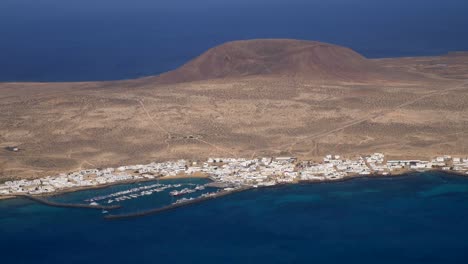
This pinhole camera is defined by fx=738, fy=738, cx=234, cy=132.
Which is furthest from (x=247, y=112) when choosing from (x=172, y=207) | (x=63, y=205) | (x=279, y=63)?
(x=63, y=205)

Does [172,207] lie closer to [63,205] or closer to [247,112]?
[63,205]

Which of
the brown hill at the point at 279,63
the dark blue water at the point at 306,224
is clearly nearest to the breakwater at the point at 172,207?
the dark blue water at the point at 306,224

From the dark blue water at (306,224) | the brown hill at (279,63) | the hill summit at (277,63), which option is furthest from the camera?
the hill summit at (277,63)

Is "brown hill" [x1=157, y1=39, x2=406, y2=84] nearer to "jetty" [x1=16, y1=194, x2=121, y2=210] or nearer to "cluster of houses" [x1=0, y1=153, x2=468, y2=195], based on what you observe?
"cluster of houses" [x1=0, y1=153, x2=468, y2=195]

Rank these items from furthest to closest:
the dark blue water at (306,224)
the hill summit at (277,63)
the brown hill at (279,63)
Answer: the hill summit at (277,63), the brown hill at (279,63), the dark blue water at (306,224)

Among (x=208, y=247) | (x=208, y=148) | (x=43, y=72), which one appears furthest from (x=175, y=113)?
(x=43, y=72)

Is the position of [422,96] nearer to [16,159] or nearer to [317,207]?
[317,207]

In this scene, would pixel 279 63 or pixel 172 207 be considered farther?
pixel 279 63

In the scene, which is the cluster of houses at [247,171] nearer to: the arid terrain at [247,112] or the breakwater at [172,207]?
the breakwater at [172,207]
